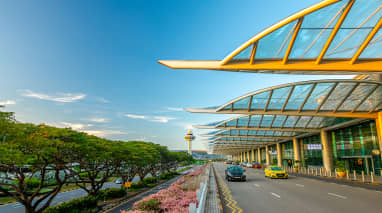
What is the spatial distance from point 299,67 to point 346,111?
57.3 feet

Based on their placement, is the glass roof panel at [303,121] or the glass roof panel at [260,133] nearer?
the glass roof panel at [303,121]

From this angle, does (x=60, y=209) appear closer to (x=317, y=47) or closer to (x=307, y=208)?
(x=307, y=208)

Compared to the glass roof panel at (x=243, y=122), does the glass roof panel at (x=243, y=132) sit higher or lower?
lower

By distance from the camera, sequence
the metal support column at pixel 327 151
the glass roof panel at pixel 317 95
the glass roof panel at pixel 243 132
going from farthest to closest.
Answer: the glass roof panel at pixel 243 132
the metal support column at pixel 327 151
the glass roof panel at pixel 317 95

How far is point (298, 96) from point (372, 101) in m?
7.04

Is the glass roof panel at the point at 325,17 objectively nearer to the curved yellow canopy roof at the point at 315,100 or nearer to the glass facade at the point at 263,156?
the curved yellow canopy roof at the point at 315,100

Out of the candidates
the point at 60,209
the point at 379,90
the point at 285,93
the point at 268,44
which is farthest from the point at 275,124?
the point at 60,209

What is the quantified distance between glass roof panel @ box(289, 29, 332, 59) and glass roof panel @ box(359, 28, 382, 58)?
272 centimetres

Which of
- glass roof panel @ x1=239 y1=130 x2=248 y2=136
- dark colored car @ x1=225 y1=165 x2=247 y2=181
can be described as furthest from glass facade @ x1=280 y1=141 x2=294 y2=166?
dark colored car @ x1=225 y1=165 x2=247 y2=181

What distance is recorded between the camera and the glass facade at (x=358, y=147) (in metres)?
26.8

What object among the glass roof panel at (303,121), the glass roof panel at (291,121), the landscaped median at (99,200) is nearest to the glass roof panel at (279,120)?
the glass roof panel at (291,121)

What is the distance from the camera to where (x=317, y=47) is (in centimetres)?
1188

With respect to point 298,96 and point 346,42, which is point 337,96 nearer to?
point 298,96

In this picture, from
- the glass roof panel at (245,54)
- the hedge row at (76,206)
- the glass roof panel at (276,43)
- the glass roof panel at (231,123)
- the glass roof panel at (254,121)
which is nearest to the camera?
the glass roof panel at (276,43)
